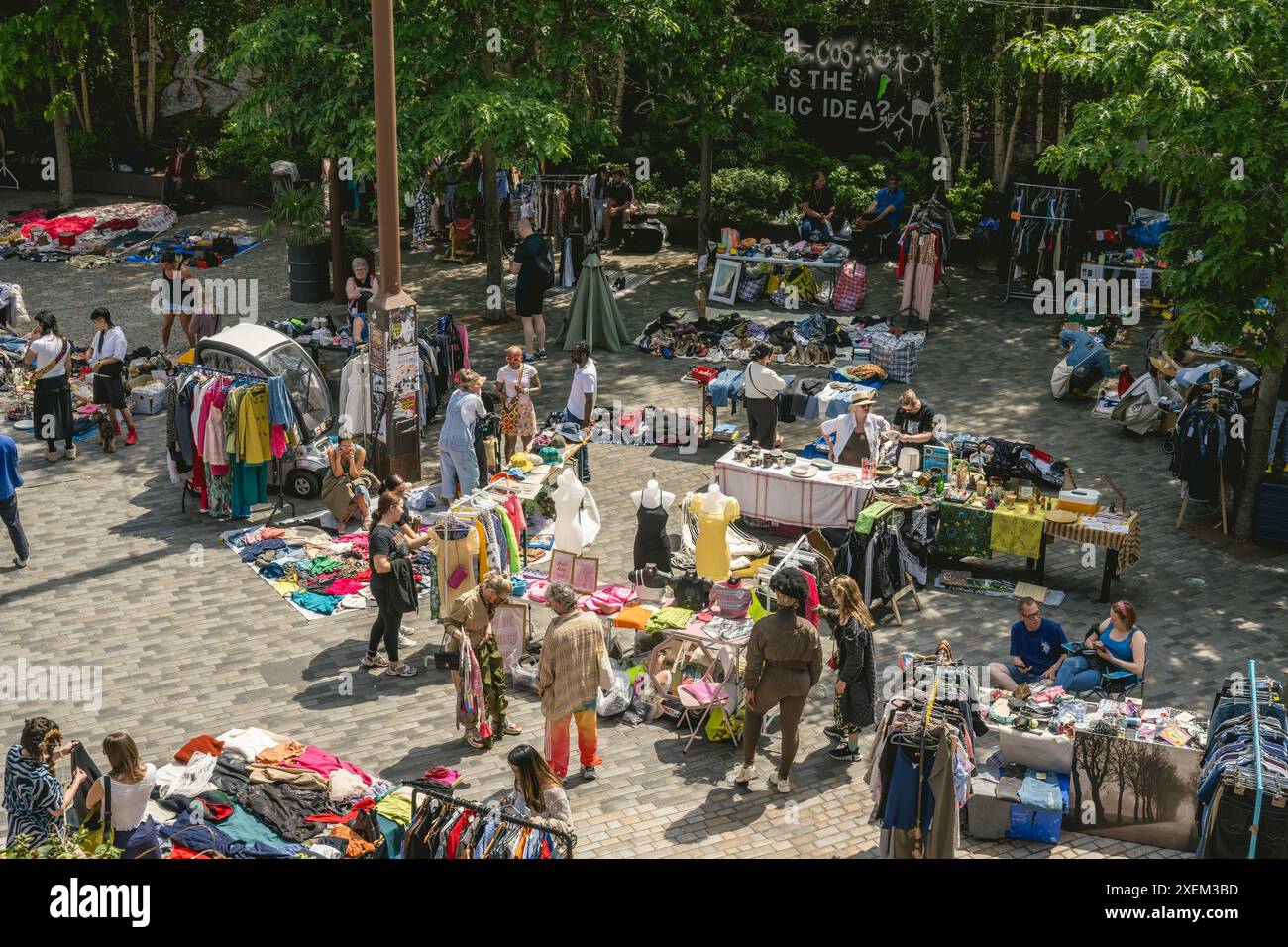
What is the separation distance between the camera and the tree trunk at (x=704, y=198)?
25016mm

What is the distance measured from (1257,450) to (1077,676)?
5362 mm

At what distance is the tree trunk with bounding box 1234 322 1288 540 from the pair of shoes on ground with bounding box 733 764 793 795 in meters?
7.24

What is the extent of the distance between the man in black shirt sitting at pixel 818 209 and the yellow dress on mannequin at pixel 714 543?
40.8 ft

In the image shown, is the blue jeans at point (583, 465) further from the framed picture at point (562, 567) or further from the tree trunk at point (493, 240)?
the tree trunk at point (493, 240)

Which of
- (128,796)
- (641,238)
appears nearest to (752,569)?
(128,796)

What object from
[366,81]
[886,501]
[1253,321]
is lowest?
[886,501]

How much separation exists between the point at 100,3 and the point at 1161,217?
19.2 m

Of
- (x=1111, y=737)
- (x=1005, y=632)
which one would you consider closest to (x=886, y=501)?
(x=1005, y=632)

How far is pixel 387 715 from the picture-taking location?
41.5 ft

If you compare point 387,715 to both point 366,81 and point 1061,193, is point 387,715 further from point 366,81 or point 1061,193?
point 1061,193

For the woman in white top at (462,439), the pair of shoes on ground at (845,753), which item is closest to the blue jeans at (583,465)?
the woman in white top at (462,439)

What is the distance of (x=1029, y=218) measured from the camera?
2395cm

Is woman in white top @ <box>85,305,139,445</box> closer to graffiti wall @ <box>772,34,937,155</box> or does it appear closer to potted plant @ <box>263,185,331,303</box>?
potted plant @ <box>263,185,331,303</box>
